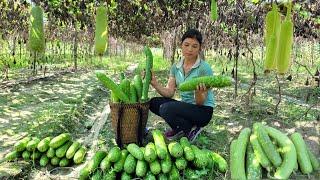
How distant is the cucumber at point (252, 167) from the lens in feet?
14.5

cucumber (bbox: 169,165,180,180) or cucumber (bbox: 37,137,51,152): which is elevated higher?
cucumber (bbox: 37,137,51,152)

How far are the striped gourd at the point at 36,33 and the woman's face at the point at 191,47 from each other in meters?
1.87

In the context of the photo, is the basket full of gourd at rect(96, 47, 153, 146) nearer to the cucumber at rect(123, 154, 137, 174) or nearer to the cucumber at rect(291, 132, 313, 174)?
the cucumber at rect(123, 154, 137, 174)

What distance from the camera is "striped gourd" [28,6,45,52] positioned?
17.1 feet

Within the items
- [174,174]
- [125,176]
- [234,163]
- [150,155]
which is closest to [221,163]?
[234,163]

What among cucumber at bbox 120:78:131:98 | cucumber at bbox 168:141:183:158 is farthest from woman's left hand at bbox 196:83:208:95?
cucumber at bbox 120:78:131:98

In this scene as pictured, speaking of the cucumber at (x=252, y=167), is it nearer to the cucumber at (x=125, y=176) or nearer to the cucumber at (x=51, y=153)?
the cucumber at (x=125, y=176)

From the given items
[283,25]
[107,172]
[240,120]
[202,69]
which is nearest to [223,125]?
[240,120]

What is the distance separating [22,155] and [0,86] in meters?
6.92

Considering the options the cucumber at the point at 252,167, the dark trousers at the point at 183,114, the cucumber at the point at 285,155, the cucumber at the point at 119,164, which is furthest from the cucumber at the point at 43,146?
the cucumber at the point at 285,155

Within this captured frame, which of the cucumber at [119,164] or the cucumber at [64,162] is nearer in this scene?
the cucumber at [119,164]

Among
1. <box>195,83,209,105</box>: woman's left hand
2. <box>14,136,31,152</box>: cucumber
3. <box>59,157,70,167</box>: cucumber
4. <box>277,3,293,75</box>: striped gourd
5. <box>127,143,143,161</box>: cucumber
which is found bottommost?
<box>59,157,70,167</box>: cucumber

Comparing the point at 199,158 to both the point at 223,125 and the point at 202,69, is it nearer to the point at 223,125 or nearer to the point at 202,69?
the point at 202,69

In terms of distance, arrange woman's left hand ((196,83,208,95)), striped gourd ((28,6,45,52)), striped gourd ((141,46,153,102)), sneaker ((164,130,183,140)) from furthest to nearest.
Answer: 1. sneaker ((164,130,183,140))
2. striped gourd ((141,46,153,102))
3. striped gourd ((28,6,45,52))
4. woman's left hand ((196,83,208,95))
